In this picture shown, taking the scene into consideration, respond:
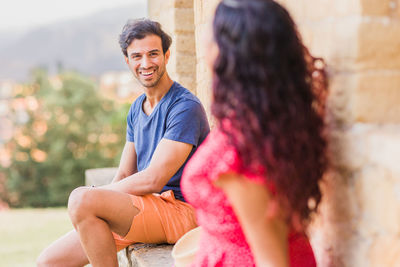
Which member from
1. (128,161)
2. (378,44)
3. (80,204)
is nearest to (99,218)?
(80,204)

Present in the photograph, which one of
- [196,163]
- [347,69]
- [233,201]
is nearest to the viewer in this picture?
[233,201]

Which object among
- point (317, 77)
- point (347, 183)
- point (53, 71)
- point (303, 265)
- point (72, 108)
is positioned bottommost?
point (72, 108)

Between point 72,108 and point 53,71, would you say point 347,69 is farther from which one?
point 53,71

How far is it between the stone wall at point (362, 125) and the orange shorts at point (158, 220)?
981 millimetres

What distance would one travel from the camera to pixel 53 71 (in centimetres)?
1396

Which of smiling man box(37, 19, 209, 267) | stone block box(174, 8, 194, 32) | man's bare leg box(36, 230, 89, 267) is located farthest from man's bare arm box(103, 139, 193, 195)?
stone block box(174, 8, 194, 32)

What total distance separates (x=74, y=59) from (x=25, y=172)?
6.53m

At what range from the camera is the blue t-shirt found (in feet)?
7.88

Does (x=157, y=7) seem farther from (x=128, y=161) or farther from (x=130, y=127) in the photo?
(x=128, y=161)

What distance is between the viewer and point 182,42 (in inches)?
148

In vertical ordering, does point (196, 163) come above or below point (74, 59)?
above

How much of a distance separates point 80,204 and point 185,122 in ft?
2.06

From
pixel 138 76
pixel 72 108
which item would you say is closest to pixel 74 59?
pixel 72 108

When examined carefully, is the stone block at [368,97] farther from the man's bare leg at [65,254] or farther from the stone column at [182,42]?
the stone column at [182,42]
